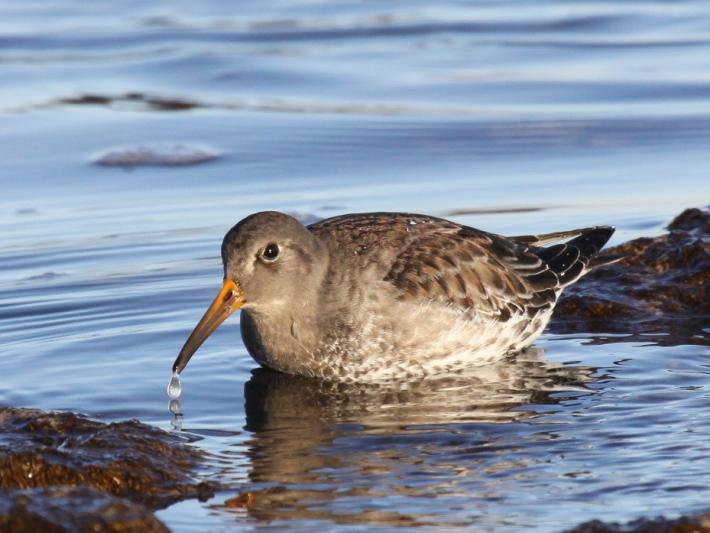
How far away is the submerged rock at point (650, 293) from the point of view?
973cm

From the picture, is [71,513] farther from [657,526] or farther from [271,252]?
[271,252]

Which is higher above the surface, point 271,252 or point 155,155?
point 155,155

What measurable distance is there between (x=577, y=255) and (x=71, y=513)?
4.99 metres

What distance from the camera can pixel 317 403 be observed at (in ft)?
27.7

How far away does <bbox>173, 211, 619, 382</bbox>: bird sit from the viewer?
862 centimetres

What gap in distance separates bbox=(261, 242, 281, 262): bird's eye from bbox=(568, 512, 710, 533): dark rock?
321cm

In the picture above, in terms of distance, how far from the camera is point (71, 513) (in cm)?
594

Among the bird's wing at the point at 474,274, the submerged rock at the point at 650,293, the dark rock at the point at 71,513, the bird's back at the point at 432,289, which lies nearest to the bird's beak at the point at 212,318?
the bird's back at the point at 432,289

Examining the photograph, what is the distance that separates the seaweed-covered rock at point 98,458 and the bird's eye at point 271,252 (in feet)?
4.95

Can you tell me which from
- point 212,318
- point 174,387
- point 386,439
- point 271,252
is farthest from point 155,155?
point 386,439

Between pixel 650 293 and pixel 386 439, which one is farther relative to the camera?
pixel 650 293

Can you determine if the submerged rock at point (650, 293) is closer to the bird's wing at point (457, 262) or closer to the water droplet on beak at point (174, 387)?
the bird's wing at point (457, 262)

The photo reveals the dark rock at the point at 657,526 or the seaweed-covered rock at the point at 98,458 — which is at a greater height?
the seaweed-covered rock at the point at 98,458

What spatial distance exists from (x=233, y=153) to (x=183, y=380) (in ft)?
21.4
